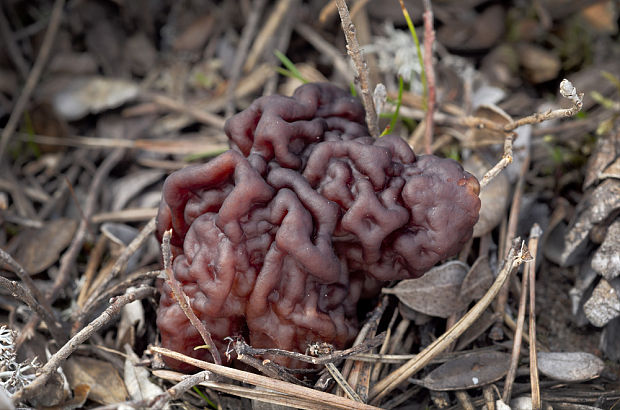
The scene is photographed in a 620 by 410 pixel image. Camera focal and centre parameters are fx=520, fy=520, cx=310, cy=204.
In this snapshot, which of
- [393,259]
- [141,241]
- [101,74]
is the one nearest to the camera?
[393,259]

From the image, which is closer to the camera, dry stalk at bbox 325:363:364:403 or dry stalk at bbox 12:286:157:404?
dry stalk at bbox 12:286:157:404

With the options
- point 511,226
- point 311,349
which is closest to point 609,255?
point 511,226

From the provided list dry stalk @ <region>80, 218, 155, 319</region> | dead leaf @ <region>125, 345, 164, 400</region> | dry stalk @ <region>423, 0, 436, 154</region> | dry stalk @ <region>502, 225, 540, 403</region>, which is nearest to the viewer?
dry stalk @ <region>502, 225, 540, 403</region>

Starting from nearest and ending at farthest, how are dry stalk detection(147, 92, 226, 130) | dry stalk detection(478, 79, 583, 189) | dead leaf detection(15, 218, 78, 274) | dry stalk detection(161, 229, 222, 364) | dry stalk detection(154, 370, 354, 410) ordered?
dry stalk detection(161, 229, 222, 364) → dry stalk detection(478, 79, 583, 189) → dry stalk detection(154, 370, 354, 410) → dead leaf detection(15, 218, 78, 274) → dry stalk detection(147, 92, 226, 130)

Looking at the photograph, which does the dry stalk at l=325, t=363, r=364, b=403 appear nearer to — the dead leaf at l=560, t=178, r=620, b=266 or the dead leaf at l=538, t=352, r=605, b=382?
the dead leaf at l=538, t=352, r=605, b=382

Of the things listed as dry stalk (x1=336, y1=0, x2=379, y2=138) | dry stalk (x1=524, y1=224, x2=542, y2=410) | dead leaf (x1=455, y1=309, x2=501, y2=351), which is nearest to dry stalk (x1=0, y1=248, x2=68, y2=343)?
dry stalk (x1=336, y1=0, x2=379, y2=138)

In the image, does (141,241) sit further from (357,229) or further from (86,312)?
(357,229)

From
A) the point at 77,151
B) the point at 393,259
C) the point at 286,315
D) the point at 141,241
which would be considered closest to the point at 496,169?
the point at 393,259
